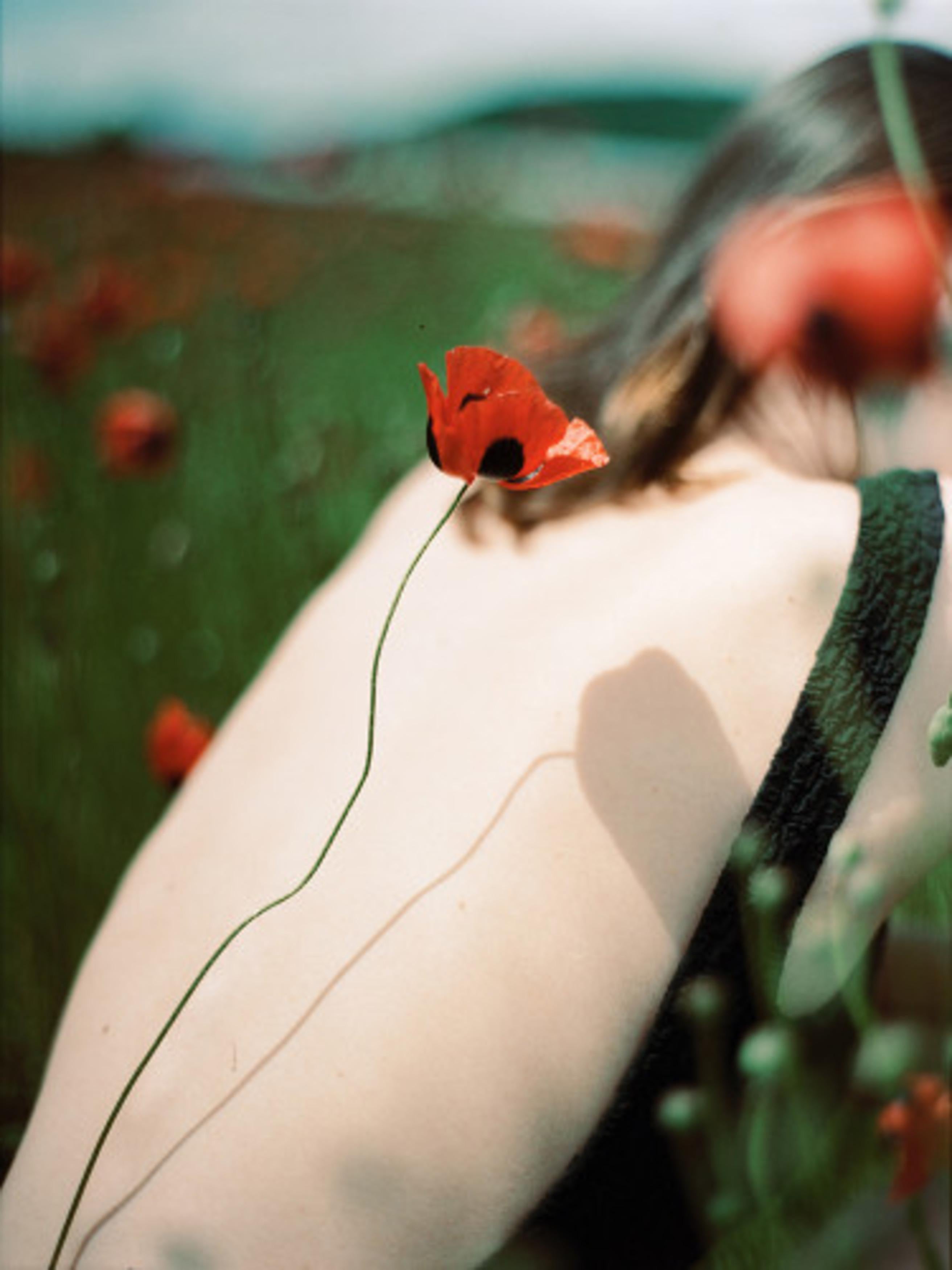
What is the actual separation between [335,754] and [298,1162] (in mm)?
262

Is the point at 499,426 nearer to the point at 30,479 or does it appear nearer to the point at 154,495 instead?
the point at 30,479

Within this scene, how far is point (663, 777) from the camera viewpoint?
72 centimetres

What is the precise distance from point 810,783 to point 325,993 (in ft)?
0.94

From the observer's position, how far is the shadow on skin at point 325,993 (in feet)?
2.36

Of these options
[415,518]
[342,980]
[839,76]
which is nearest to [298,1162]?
[342,980]

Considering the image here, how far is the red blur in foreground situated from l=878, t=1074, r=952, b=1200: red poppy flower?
0.54 m

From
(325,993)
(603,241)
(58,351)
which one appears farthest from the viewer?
(603,241)

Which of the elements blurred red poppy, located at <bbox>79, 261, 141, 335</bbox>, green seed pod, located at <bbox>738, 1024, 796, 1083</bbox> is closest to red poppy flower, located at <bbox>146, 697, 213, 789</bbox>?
green seed pod, located at <bbox>738, 1024, 796, 1083</bbox>

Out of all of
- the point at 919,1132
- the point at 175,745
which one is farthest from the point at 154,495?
the point at 919,1132

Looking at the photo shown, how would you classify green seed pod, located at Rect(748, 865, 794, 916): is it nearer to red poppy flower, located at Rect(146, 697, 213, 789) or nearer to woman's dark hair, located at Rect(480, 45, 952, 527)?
woman's dark hair, located at Rect(480, 45, 952, 527)

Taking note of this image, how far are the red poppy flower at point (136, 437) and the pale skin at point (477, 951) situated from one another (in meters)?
0.97

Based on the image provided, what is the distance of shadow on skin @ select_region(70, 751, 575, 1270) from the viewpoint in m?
0.72

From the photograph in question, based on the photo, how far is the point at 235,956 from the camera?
765 mm

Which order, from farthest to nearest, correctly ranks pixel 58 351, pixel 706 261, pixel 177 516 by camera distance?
pixel 177 516, pixel 58 351, pixel 706 261
